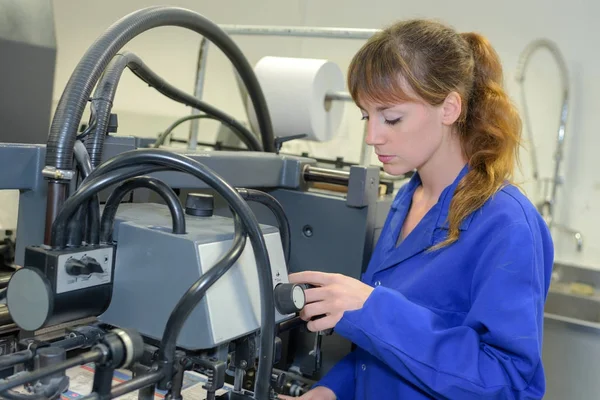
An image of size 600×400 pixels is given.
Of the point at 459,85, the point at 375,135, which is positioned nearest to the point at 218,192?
the point at 375,135

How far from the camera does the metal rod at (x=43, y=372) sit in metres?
0.53

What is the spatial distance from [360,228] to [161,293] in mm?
529

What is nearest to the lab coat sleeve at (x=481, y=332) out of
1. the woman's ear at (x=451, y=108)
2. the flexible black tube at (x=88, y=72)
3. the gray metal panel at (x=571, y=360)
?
the woman's ear at (x=451, y=108)

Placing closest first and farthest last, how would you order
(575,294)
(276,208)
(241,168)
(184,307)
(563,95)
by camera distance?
(184,307) < (276,208) < (241,168) < (575,294) < (563,95)

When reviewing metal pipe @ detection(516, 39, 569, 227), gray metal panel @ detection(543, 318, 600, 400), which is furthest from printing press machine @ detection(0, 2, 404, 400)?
metal pipe @ detection(516, 39, 569, 227)

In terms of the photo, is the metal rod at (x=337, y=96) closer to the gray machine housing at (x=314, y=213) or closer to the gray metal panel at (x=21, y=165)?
the gray machine housing at (x=314, y=213)

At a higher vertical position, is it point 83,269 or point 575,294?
point 83,269

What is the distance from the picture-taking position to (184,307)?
0.64m

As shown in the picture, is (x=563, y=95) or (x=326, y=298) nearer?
(x=326, y=298)

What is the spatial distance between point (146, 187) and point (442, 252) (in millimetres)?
460

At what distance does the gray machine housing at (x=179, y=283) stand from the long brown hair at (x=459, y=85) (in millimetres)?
357

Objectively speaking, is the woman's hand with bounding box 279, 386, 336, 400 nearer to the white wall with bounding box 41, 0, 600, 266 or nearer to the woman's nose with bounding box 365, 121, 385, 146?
the woman's nose with bounding box 365, 121, 385, 146

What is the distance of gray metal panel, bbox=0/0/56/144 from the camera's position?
978 millimetres

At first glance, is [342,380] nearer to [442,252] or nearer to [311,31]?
[442,252]
